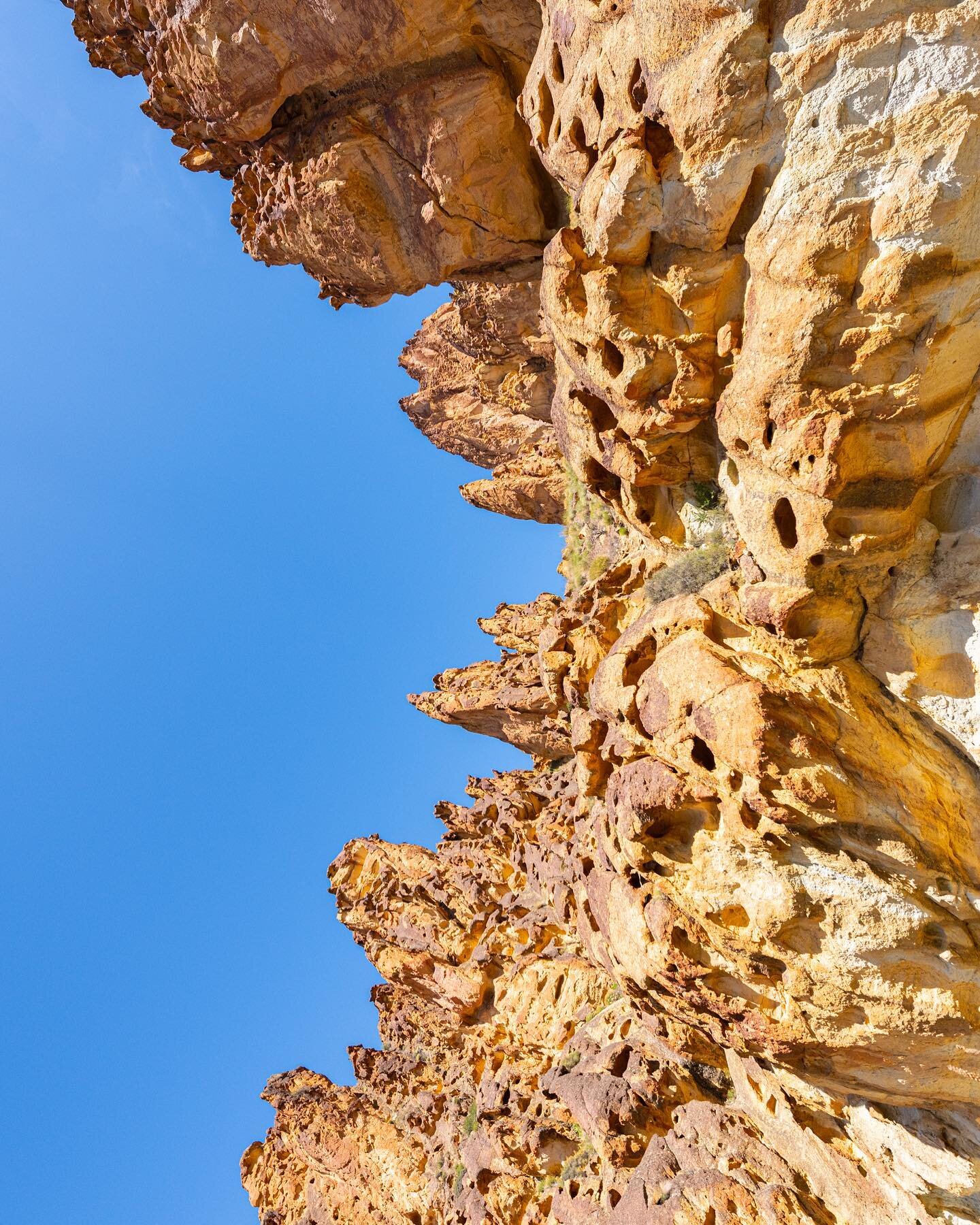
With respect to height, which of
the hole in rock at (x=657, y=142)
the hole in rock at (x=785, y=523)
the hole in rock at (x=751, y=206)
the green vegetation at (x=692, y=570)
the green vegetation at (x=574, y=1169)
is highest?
the hole in rock at (x=657, y=142)

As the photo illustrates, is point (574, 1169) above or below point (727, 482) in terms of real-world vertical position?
below

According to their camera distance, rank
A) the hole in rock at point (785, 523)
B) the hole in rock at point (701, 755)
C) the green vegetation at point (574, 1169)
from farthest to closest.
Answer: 1. the green vegetation at point (574, 1169)
2. the hole in rock at point (701, 755)
3. the hole in rock at point (785, 523)

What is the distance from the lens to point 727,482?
1068 centimetres

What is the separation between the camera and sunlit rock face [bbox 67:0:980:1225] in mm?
7688

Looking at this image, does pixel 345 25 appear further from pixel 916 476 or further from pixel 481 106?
pixel 916 476

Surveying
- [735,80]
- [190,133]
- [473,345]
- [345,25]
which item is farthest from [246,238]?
[735,80]

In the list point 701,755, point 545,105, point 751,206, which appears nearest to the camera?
point 751,206

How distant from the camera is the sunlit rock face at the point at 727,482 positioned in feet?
25.2

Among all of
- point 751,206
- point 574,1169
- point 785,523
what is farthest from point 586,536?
point 574,1169

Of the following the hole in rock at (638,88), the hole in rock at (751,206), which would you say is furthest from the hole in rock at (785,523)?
the hole in rock at (638,88)

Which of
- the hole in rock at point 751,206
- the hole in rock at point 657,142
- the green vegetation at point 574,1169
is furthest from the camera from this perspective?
the green vegetation at point 574,1169

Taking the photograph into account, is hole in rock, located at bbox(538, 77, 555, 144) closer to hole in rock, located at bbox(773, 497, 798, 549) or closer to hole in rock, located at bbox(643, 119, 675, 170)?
hole in rock, located at bbox(643, 119, 675, 170)

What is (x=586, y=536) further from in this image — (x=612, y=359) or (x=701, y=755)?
(x=701, y=755)

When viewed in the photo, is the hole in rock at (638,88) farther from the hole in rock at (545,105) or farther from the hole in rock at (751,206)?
the hole in rock at (545,105)
